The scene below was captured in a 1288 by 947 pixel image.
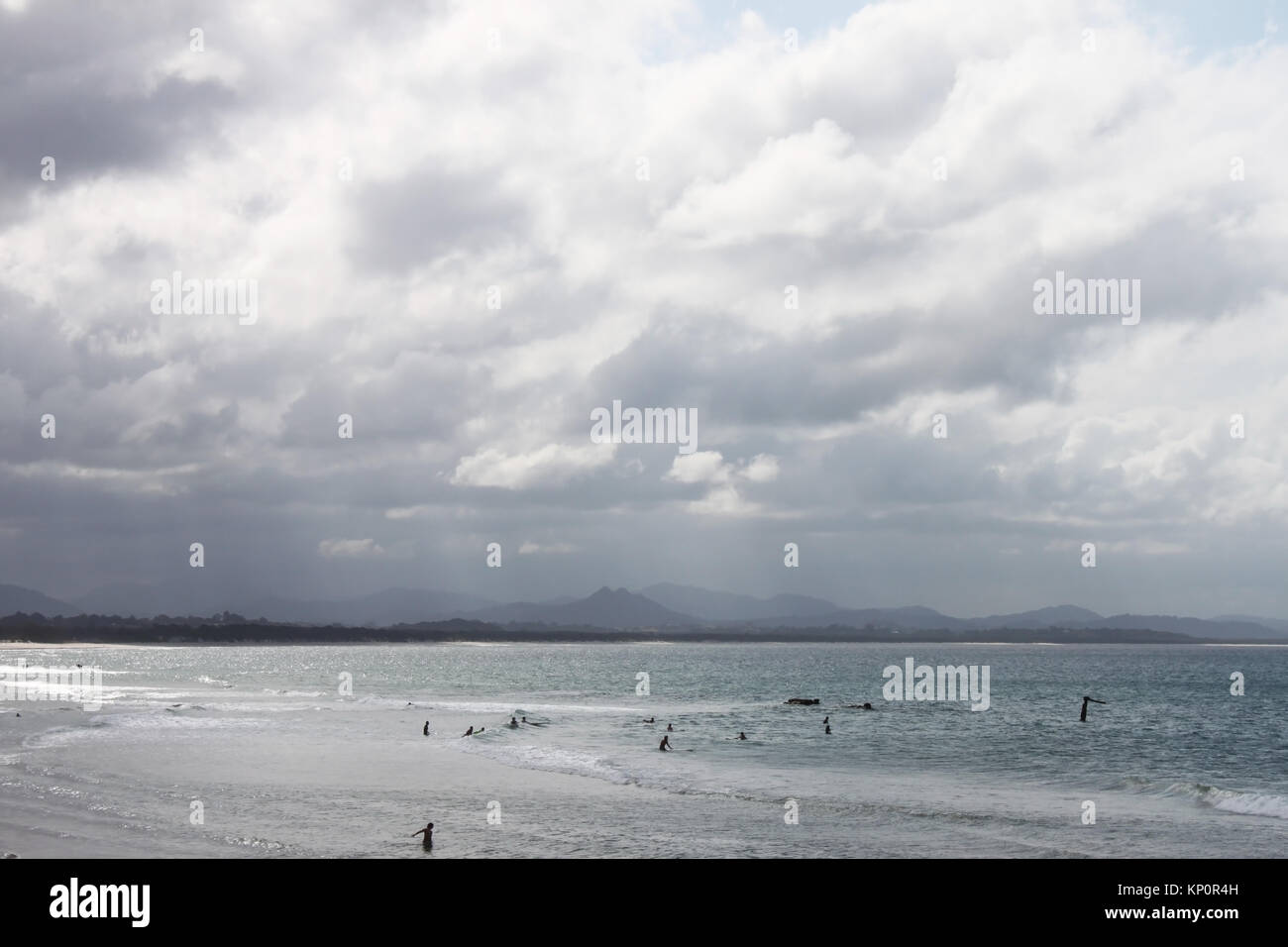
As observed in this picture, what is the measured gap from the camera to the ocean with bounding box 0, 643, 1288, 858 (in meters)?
29.8

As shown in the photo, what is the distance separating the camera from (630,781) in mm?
41594

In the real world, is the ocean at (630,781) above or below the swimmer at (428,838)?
below

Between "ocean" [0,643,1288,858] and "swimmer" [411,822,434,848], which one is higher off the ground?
"swimmer" [411,822,434,848]

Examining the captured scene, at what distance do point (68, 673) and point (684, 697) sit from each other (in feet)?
268

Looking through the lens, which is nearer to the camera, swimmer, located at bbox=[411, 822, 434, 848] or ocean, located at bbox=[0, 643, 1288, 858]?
swimmer, located at bbox=[411, 822, 434, 848]

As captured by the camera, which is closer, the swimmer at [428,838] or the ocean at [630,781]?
the swimmer at [428,838]

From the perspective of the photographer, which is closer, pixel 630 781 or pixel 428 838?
pixel 428 838

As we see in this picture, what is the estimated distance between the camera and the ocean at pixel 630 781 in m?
29.8

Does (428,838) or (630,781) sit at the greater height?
(428,838)

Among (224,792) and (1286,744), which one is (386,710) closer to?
(224,792)
